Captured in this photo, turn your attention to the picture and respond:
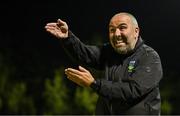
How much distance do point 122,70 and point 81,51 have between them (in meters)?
0.24

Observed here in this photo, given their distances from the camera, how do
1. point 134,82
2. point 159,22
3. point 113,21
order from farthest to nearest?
1. point 159,22
2. point 113,21
3. point 134,82

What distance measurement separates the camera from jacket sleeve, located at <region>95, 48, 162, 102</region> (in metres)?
1.49

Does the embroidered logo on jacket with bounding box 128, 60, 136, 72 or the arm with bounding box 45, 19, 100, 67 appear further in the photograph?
the arm with bounding box 45, 19, 100, 67

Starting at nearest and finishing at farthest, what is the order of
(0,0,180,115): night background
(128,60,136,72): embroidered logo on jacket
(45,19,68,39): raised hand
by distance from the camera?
(128,60,136,72): embroidered logo on jacket
(45,19,68,39): raised hand
(0,0,180,115): night background

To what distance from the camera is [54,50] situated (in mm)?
3672

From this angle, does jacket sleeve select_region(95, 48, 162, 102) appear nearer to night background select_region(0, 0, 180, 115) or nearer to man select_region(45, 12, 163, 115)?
man select_region(45, 12, 163, 115)

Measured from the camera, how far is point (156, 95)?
1.60 meters

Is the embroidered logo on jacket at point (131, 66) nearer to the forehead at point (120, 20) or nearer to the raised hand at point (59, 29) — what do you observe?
the forehead at point (120, 20)

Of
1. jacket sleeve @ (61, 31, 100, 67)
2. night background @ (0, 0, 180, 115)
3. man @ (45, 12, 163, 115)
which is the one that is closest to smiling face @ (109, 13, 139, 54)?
man @ (45, 12, 163, 115)

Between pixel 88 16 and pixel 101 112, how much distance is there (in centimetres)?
197

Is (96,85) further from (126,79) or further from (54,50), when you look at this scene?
(54,50)

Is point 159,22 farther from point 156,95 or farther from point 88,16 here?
point 156,95

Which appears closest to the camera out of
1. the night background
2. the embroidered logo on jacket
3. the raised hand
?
the embroidered logo on jacket

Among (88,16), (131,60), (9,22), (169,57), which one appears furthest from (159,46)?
(131,60)
